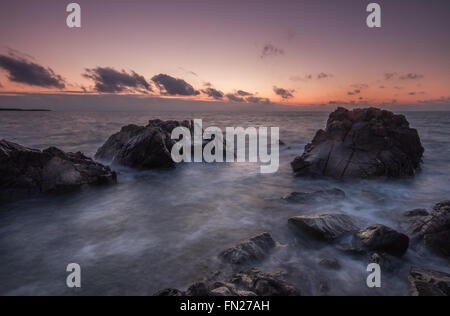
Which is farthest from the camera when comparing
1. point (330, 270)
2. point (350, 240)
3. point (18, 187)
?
point (18, 187)

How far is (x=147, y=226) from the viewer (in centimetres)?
667

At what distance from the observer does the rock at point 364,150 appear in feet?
33.7

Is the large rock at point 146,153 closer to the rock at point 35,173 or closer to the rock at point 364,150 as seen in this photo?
the rock at point 35,173

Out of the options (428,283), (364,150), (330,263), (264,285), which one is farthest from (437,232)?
(364,150)

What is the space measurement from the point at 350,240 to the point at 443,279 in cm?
177

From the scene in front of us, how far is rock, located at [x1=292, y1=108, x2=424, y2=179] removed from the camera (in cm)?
1028

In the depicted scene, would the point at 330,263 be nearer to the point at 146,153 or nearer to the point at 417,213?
the point at 417,213

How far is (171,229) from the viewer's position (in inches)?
255

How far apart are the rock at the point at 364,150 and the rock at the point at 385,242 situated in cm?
554

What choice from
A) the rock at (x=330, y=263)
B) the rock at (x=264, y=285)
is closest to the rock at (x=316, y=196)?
the rock at (x=330, y=263)

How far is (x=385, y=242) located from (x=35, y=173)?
34.7 ft

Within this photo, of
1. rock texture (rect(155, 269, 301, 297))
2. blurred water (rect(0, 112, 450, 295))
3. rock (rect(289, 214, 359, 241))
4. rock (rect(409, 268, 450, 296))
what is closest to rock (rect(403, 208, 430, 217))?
blurred water (rect(0, 112, 450, 295))
